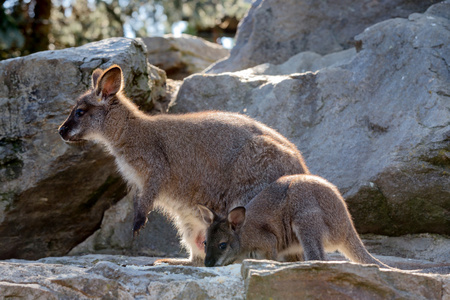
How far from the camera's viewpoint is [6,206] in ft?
24.0

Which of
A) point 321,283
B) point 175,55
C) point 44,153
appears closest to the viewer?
point 321,283

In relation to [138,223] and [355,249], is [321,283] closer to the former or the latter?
[355,249]

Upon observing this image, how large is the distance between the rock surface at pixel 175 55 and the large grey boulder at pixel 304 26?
78.5 inches

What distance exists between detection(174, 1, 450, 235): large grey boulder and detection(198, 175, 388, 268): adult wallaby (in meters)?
1.58

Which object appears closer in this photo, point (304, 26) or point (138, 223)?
point (138, 223)

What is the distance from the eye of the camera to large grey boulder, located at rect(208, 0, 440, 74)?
10.2 metres

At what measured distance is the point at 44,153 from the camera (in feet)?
24.5

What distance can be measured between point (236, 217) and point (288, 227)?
0.51m

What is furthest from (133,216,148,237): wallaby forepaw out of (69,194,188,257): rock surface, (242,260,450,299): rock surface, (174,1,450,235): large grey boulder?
(174,1,450,235): large grey boulder

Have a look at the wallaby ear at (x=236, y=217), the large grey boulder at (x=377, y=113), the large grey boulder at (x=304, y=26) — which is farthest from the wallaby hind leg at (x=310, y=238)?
the large grey boulder at (x=304, y=26)

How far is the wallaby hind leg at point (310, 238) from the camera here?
519cm

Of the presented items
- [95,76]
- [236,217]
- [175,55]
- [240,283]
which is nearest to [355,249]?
[236,217]

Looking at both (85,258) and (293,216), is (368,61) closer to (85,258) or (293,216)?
(293,216)

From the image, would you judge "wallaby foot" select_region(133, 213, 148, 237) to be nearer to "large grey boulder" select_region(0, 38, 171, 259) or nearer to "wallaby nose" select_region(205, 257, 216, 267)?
"wallaby nose" select_region(205, 257, 216, 267)
